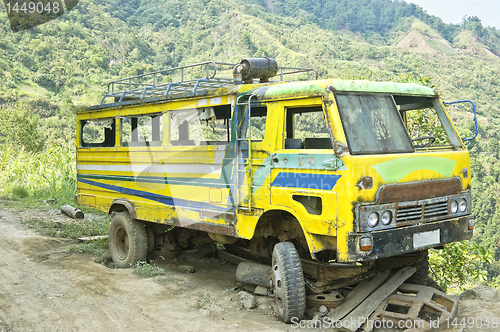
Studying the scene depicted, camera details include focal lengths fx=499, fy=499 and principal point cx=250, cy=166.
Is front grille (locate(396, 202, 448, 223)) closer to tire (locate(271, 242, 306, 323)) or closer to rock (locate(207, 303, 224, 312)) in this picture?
tire (locate(271, 242, 306, 323))

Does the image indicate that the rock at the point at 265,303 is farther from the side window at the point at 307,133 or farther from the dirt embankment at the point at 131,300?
the side window at the point at 307,133

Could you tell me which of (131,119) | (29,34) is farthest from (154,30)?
(131,119)

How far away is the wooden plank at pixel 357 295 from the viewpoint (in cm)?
540

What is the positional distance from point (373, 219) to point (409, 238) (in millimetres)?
501

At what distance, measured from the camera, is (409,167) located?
512 centimetres

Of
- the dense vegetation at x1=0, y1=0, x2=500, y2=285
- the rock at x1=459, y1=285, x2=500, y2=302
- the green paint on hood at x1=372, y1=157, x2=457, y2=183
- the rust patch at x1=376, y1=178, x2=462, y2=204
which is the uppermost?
the dense vegetation at x1=0, y1=0, x2=500, y2=285

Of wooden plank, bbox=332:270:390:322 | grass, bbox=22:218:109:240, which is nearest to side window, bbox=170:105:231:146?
wooden plank, bbox=332:270:390:322

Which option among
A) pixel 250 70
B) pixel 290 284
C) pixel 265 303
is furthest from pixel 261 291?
pixel 250 70

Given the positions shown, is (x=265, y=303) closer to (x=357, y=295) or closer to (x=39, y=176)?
(x=357, y=295)

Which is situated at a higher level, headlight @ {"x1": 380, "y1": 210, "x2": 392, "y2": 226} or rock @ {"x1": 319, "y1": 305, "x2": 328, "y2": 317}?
headlight @ {"x1": 380, "y1": 210, "x2": 392, "y2": 226}

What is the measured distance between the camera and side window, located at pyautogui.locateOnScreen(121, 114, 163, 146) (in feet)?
24.7

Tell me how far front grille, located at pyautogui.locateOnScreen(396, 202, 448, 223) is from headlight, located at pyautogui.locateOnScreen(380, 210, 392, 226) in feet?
0.32

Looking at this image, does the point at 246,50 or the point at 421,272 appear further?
the point at 246,50

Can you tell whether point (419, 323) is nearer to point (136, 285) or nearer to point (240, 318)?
point (240, 318)
